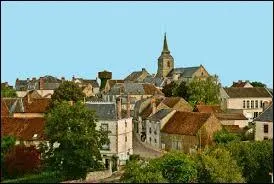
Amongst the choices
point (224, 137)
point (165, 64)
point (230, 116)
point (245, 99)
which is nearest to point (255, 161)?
point (224, 137)

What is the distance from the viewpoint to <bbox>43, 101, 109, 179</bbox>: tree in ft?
146

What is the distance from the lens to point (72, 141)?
44.3m

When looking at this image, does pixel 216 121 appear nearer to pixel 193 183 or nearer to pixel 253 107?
pixel 193 183

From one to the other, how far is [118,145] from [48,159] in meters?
11.4

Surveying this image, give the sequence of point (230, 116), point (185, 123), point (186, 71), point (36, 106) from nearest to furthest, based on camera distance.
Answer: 1. point (185, 123)
2. point (36, 106)
3. point (230, 116)
4. point (186, 71)

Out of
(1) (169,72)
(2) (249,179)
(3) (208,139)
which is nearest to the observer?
(2) (249,179)

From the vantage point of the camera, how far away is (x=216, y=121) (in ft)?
197

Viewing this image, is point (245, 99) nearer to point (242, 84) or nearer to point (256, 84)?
point (242, 84)

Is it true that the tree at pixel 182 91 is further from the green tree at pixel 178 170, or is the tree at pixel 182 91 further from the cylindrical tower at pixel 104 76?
the green tree at pixel 178 170

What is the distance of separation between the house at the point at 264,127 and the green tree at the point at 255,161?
277 inches

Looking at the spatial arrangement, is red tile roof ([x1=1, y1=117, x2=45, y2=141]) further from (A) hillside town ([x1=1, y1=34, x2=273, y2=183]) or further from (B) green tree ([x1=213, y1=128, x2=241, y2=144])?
(B) green tree ([x1=213, y1=128, x2=241, y2=144])

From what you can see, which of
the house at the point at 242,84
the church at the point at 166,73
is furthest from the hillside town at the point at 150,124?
the church at the point at 166,73

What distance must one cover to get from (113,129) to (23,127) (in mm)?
8934

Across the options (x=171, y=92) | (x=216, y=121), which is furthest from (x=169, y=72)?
(x=216, y=121)
